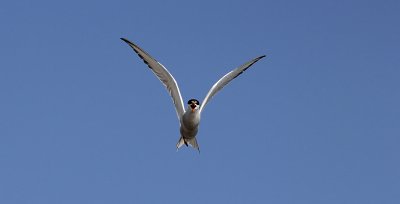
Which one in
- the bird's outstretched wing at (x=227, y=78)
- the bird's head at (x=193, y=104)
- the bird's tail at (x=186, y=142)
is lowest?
the bird's tail at (x=186, y=142)

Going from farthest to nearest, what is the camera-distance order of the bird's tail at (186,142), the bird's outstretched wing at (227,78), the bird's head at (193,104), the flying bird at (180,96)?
the bird's outstretched wing at (227,78) → the bird's tail at (186,142) → the flying bird at (180,96) → the bird's head at (193,104)

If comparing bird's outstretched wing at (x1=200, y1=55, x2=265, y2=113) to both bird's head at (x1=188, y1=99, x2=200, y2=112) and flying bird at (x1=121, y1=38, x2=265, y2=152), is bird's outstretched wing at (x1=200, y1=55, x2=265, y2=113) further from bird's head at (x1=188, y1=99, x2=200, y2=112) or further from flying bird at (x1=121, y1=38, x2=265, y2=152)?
bird's head at (x1=188, y1=99, x2=200, y2=112)

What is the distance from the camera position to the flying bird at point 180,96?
33.2 metres

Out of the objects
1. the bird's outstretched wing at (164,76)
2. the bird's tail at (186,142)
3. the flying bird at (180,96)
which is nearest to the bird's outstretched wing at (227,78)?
the flying bird at (180,96)

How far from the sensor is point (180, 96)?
34344 mm

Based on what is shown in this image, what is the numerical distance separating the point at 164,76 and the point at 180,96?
3.67ft

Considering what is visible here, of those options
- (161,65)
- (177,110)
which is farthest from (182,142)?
(161,65)

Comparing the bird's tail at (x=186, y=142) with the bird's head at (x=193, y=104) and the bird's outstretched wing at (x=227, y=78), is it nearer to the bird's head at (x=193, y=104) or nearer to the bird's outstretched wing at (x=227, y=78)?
the bird's outstretched wing at (x=227, y=78)

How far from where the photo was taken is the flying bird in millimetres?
33219

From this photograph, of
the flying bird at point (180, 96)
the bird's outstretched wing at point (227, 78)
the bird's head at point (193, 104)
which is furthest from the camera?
the bird's outstretched wing at point (227, 78)

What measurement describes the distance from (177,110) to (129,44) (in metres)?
3.49

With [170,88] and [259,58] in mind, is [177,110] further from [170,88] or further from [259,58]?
[259,58]

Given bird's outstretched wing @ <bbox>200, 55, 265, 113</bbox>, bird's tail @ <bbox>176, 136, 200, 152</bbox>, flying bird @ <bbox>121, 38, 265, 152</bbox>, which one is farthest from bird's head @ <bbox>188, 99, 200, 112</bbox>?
bird's tail @ <bbox>176, 136, 200, 152</bbox>

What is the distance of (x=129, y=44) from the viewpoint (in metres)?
33.2
